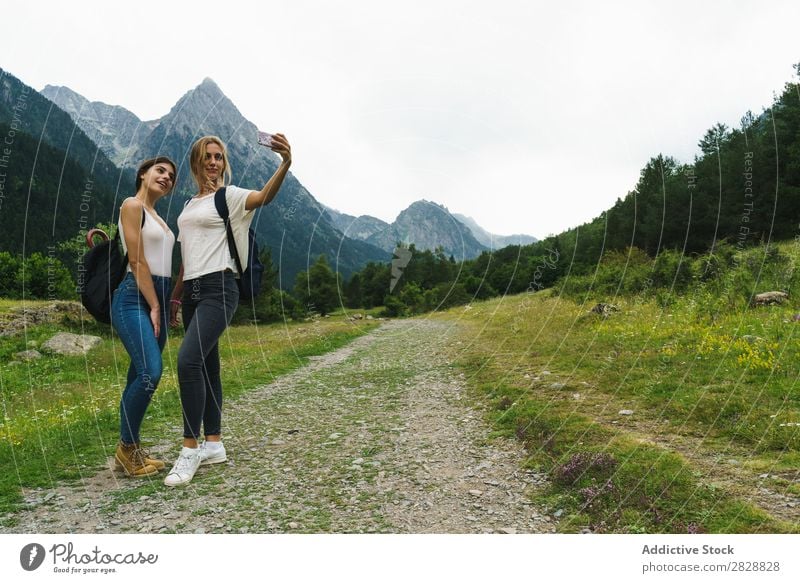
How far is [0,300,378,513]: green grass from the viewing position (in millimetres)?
4977

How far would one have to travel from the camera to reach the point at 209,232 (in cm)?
439

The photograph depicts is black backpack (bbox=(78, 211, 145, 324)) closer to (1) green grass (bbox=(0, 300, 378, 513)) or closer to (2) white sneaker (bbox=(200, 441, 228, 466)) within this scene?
(1) green grass (bbox=(0, 300, 378, 513))

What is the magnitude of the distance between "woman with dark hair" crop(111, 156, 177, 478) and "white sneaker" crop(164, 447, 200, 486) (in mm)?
312

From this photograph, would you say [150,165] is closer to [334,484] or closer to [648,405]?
[334,484]

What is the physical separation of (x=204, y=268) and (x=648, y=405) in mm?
5372

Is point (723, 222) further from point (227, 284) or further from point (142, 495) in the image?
point (142, 495)

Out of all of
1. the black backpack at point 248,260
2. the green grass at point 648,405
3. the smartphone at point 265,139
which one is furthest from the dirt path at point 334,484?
the smartphone at point 265,139

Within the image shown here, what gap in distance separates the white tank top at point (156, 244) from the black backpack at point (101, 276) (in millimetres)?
129

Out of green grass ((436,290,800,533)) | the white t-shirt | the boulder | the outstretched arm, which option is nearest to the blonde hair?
the white t-shirt

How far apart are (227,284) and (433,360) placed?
26.8 feet

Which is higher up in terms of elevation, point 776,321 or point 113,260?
point 113,260

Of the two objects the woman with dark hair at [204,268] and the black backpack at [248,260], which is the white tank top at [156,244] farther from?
the black backpack at [248,260]

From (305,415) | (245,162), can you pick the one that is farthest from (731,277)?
(245,162)
